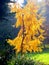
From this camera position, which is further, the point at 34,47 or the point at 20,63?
the point at 34,47

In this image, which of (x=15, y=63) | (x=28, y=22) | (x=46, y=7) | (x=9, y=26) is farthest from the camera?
(x=46, y=7)

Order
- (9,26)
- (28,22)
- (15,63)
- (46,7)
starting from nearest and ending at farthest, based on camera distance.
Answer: (15,63), (28,22), (9,26), (46,7)

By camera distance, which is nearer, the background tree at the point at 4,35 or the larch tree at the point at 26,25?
the background tree at the point at 4,35

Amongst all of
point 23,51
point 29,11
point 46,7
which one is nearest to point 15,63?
point 23,51

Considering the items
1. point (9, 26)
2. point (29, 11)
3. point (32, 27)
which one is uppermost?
point (29, 11)

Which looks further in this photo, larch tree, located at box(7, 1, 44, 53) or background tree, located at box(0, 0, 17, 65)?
larch tree, located at box(7, 1, 44, 53)

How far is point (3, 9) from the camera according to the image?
45.1ft

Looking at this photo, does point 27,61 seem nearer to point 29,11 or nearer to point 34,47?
point 34,47

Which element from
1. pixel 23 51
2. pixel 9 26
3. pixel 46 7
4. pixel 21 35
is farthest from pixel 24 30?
pixel 46 7

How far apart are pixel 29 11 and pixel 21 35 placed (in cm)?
143

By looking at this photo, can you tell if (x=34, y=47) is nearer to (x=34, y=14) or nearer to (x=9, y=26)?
(x=34, y=14)

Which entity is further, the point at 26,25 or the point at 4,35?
the point at 4,35

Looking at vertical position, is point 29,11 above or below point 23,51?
above

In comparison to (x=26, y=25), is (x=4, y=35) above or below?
below
